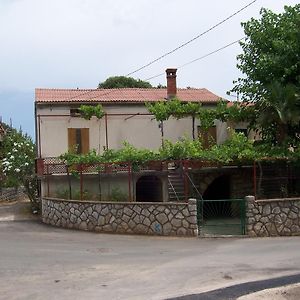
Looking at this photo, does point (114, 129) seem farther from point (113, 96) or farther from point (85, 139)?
point (113, 96)

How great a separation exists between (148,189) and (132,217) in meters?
8.69

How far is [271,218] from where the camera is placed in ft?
61.4

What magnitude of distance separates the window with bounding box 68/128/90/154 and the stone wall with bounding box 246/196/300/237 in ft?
42.3

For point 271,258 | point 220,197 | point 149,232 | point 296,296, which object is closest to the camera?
point 296,296

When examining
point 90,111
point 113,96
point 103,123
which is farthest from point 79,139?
point 113,96

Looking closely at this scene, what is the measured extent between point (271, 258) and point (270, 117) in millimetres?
10111

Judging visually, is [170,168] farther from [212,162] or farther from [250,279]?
[250,279]

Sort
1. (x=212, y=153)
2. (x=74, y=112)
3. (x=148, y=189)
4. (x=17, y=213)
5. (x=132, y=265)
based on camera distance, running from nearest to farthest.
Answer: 1. (x=132, y=265)
2. (x=212, y=153)
3. (x=17, y=213)
4. (x=148, y=189)
5. (x=74, y=112)

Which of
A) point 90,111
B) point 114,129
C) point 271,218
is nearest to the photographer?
point 271,218

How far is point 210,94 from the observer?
33.7 metres

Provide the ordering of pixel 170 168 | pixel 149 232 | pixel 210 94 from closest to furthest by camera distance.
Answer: pixel 149 232
pixel 170 168
pixel 210 94

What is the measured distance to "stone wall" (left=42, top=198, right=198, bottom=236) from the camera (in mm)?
18781

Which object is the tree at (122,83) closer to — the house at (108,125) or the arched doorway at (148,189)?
the house at (108,125)

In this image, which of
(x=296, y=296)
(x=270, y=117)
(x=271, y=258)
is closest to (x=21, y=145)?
(x=270, y=117)
